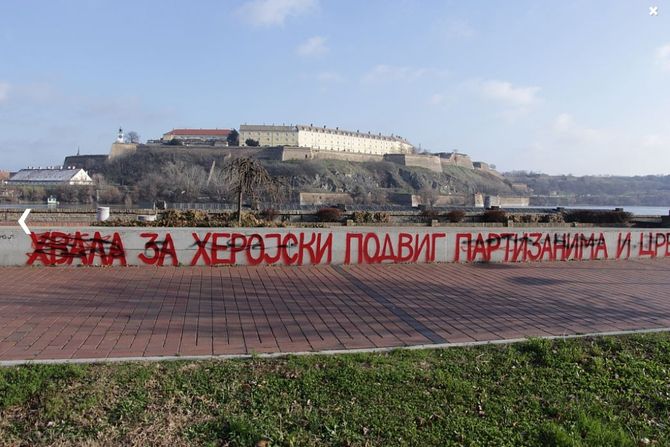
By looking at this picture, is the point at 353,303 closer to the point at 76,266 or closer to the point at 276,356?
the point at 276,356

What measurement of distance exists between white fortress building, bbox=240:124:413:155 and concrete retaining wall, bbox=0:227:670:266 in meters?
122

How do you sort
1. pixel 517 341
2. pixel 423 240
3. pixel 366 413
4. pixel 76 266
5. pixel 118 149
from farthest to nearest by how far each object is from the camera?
pixel 118 149, pixel 423 240, pixel 76 266, pixel 517 341, pixel 366 413

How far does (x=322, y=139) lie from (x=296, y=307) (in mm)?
137147

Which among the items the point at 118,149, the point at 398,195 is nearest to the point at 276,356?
the point at 398,195

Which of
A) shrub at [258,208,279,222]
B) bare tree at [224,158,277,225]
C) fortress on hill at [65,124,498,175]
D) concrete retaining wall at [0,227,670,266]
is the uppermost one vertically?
fortress on hill at [65,124,498,175]

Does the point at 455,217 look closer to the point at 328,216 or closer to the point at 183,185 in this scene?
the point at 328,216

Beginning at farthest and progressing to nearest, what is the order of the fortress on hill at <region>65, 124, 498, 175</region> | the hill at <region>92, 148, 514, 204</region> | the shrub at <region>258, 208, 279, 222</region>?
the fortress on hill at <region>65, 124, 498, 175</region> < the hill at <region>92, 148, 514, 204</region> < the shrub at <region>258, 208, 279, 222</region>

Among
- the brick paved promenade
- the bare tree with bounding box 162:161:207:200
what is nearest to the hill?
the bare tree with bounding box 162:161:207:200

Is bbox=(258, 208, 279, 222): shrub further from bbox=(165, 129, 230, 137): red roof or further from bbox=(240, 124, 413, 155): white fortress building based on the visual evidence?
bbox=(165, 129, 230, 137): red roof

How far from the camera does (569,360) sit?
4785 millimetres

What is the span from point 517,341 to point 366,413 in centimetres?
228

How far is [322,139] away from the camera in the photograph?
14162cm

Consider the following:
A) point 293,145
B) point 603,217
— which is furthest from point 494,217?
point 293,145

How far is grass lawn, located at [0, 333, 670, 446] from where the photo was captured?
342 cm
